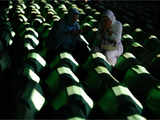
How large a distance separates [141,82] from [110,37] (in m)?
0.69

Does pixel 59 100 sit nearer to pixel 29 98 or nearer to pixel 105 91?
pixel 29 98

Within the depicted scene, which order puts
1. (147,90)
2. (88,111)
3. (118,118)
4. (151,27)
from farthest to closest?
(151,27), (147,90), (88,111), (118,118)

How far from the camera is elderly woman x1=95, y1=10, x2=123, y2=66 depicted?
2381 mm

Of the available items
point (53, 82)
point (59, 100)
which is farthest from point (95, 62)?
point (59, 100)

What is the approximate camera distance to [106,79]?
1773mm

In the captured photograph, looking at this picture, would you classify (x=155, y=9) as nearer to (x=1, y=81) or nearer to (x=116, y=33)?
(x=116, y=33)

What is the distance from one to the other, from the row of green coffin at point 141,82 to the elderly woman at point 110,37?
7.2 inches

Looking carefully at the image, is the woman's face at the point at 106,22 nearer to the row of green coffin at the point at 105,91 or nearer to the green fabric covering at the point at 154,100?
the row of green coffin at the point at 105,91

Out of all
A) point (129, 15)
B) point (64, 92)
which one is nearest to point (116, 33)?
point (64, 92)

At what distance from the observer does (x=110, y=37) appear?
2422 mm

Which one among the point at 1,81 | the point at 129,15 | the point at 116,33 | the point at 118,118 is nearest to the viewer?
the point at 118,118

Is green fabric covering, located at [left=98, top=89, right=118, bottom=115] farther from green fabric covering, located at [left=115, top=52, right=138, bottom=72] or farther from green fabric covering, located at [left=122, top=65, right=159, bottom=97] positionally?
green fabric covering, located at [left=115, top=52, right=138, bottom=72]

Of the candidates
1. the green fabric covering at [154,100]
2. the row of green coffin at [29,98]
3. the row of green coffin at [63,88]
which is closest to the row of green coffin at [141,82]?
the green fabric covering at [154,100]

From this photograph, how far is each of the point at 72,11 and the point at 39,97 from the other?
3.79ft
